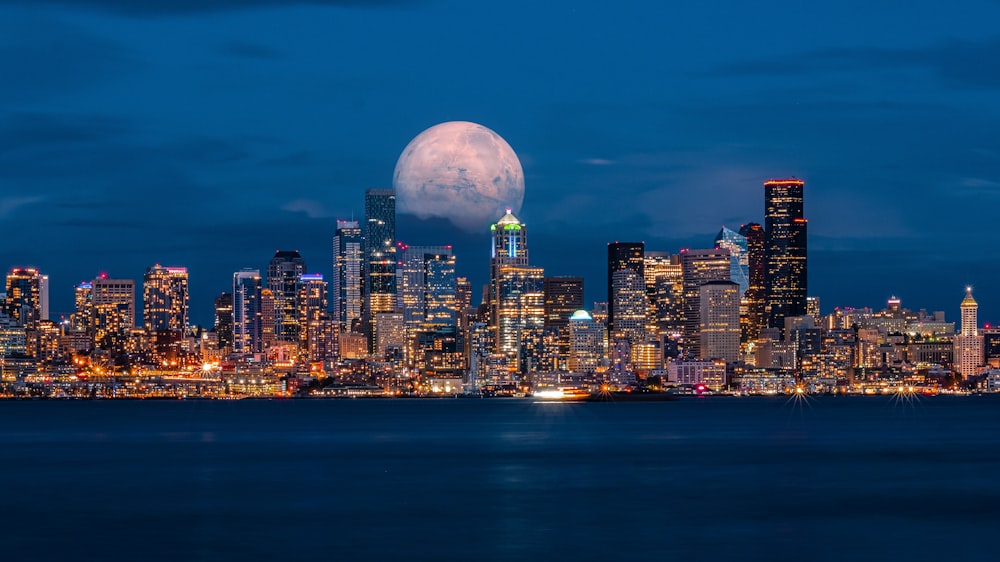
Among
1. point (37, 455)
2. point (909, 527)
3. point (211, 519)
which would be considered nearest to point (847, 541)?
point (909, 527)

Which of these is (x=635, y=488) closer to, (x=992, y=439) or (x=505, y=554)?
(x=505, y=554)

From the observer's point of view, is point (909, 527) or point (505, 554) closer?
point (505, 554)

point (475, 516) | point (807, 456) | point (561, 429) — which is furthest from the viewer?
point (561, 429)

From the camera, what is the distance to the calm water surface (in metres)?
56.0

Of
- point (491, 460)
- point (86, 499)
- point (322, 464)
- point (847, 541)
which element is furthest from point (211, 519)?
point (491, 460)

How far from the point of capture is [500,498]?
74500 mm

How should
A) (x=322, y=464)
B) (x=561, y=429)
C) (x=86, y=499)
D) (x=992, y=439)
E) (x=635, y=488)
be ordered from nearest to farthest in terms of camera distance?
1. (x=86, y=499)
2. (x=635, y=488)
3. (x=322, y=464)
4. (x=992, y=439)
5. (x=561, y=429)

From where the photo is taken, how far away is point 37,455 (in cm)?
→ 10831

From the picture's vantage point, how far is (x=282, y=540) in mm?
57156

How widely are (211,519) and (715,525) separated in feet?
66.9

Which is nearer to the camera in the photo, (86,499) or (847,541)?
(847,541)

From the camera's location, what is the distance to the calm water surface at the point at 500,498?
56.0 meters

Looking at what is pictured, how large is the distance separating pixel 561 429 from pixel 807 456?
5259 centimetres

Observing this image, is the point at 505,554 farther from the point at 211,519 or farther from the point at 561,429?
the point at 561,429
